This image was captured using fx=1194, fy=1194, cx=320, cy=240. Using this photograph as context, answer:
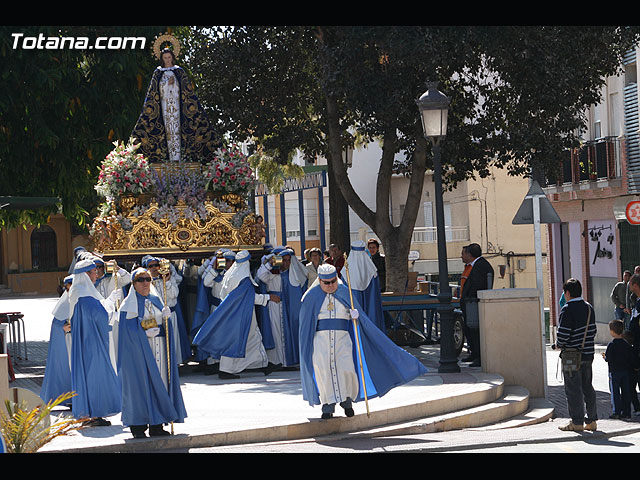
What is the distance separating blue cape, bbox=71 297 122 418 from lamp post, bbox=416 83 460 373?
493cm

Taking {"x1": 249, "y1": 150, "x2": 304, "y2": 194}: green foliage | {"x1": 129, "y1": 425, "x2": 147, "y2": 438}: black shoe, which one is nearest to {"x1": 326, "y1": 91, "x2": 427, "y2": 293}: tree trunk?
{"x1": 249, "y1": 150, "x2": 304, "y2": 194}: green foliage

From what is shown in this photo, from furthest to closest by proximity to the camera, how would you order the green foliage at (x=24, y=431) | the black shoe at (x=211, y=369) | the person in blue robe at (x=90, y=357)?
1. the black shoe at (x=211, y=369)
2. the person in blue robe at (x=90, y=357)
3. the green foliage at (x=24, y=431)

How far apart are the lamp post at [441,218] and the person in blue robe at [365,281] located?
2.18m

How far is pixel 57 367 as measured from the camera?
1385 cm

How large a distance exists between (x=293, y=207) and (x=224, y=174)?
44099 mm

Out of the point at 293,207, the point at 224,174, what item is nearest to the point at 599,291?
the point at 224,174

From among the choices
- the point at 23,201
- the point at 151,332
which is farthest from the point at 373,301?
the point at 151,332

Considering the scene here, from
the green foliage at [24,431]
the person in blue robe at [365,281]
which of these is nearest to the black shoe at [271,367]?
the person in blue robe at [365,281]

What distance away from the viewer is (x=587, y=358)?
12.8 metres

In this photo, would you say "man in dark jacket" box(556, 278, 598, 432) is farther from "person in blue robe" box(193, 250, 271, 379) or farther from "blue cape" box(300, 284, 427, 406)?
"person in blue robe" box(193, 250, 271, 379)

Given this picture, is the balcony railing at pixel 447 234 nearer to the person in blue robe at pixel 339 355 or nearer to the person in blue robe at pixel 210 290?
the person in blue robe at pixel 210 290

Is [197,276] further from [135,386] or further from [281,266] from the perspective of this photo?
[135,386]

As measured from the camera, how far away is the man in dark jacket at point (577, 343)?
12.6 metres

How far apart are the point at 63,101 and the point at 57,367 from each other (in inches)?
364
